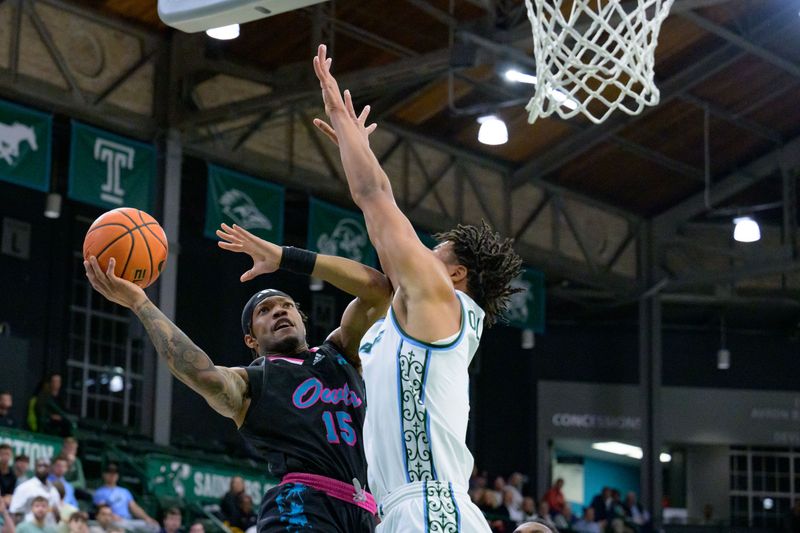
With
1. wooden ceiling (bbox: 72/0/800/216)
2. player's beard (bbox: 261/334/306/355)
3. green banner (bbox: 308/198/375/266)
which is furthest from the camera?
green banner (bbox: 308/198/375/266)

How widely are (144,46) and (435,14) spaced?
401 centimetres

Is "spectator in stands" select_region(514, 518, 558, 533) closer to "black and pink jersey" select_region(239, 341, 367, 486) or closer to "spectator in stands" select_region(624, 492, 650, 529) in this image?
"black and pink jersey" select_region(239, 341, 367, 486)

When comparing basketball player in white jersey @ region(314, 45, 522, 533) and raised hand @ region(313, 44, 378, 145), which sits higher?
raised hand @ region(313, 44, 378, 145)

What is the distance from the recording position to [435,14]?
17.9 metres

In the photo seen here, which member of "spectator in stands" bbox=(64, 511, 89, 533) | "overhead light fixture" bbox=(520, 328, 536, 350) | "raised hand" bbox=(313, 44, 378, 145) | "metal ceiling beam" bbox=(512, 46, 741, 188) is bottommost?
"spectator in stands" bbox=(64, 511, 89, 533)

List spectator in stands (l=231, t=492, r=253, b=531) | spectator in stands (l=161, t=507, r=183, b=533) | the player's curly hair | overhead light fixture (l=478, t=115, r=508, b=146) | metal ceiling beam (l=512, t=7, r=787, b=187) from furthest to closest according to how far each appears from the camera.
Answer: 1. metal ceiling beam (l=512, t=7, r=787, b=187)
2. overhead light fixture (l=478, t=115, r=508, b=146)
3. spectator in stands (l=231, t=492, r=253, b=531)
4. spectator in stands (l=161, t=507, r=183, b=533)
5. the player's curly hair

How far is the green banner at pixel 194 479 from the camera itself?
55.5 feet

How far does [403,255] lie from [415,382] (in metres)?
0.44

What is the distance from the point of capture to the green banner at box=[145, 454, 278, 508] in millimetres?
16906

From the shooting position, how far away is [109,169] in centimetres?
1752

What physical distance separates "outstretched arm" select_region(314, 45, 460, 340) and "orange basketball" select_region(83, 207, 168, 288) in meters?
1.20

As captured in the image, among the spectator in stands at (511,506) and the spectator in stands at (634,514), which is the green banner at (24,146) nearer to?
the spectator in stands at (511,506)

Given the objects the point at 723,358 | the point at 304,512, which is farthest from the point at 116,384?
the point at 304,512

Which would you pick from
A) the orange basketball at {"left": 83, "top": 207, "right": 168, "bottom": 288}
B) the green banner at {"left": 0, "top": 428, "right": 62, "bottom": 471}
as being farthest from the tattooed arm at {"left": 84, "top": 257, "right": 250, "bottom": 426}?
the green banner at {"left": 0, "top": 428, "right": 62, "bottom": 471}
